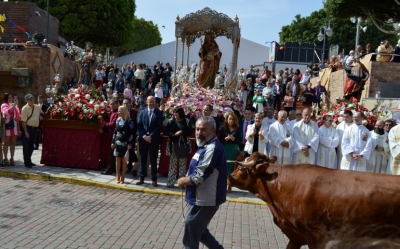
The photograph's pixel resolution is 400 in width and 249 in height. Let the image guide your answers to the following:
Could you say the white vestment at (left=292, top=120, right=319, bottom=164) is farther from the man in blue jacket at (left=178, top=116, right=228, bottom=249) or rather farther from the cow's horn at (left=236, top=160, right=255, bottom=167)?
the man in blue jacket at (left=178, top=116, right=228, bottom=249)

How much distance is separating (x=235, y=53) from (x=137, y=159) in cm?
603

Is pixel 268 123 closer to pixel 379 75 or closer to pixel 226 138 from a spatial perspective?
pixel 226 138

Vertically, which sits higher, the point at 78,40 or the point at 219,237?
the point at 78,40

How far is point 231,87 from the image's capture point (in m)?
13.6

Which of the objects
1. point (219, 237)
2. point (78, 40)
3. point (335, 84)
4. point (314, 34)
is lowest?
point (219, 237)

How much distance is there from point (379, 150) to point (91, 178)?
22.2ft

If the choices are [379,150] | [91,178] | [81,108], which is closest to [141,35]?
[81,108]

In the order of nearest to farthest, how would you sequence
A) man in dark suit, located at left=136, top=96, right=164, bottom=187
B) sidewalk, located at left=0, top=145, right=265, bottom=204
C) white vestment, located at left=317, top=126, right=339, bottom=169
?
sidewalk, located at left=0, top=145, right=265, bottom=204, man in dark suit, located at left=136, top=96, right=164, bottom=187, white vestment, located at left=317, top=126, right=339, bottom=169

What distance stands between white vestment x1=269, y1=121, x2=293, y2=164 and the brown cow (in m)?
4.47

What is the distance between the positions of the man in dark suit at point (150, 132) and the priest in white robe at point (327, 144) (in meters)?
3.87

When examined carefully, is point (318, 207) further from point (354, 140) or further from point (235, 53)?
point (235, 53)

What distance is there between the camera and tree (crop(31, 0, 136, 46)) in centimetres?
3722

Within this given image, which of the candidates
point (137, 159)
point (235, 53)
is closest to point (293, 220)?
Result: point (137, 159)

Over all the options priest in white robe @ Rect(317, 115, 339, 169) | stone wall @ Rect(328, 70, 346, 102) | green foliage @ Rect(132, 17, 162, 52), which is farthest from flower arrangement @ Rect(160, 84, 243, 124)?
green foliage @ Rect(132, 17, 162, 52)
